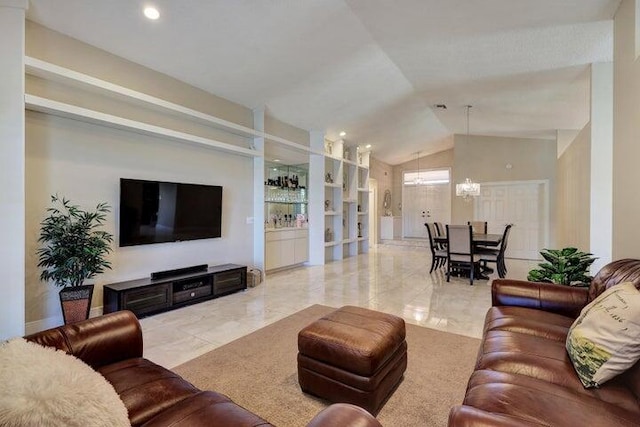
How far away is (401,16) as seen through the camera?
329 centimetres

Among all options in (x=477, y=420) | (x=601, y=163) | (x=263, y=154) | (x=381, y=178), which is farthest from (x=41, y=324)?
(x=381, y=178)

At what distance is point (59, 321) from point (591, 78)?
6556mm

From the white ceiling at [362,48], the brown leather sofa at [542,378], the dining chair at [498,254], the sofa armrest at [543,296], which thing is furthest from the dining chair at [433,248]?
the brown leather sofa at [542,378]

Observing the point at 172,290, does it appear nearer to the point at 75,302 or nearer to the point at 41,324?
the point at 75,302

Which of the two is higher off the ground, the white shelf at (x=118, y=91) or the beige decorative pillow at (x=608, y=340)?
the white shelf at (x=118, y=91)

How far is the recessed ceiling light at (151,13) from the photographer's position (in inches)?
114

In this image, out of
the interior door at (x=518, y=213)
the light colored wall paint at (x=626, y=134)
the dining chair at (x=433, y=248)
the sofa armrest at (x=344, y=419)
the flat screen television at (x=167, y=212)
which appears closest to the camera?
the sofa armrest at (x=344, y=419)

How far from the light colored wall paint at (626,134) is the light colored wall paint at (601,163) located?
98cm

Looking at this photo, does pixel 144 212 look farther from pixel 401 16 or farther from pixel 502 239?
pixel 502 239

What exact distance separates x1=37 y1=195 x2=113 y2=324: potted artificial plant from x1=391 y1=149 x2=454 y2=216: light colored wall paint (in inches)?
374

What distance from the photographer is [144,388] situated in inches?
53.0

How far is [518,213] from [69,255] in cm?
900

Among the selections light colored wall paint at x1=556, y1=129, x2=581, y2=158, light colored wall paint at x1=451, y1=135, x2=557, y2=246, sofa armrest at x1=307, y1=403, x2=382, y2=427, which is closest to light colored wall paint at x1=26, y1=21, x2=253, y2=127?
sofa armrest at x1=307, y1=403, x2=382, y2=427

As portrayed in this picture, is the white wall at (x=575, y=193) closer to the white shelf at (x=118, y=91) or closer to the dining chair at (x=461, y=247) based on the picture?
the dining chair at (x=461, y=247)
